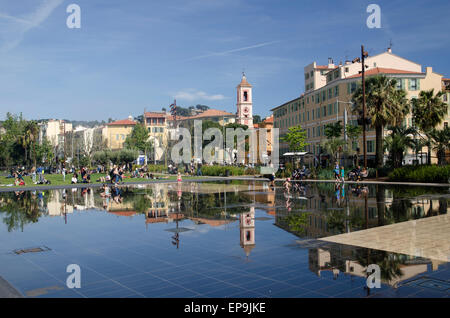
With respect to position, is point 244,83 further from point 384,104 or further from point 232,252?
point 232,252

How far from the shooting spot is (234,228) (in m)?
12.6

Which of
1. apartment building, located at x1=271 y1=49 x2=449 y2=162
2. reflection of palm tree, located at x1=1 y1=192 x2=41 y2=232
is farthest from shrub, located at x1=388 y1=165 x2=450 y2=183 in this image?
reflection of palm tree, located at x1=1 y1=192 x2=41 y2=232

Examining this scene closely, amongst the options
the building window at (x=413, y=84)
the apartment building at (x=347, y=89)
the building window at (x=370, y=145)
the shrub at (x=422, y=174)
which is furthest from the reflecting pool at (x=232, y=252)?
the building window at (x=413, y=84)

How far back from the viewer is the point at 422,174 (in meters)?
33.6

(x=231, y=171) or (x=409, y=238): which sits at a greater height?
(x=231, y=171)

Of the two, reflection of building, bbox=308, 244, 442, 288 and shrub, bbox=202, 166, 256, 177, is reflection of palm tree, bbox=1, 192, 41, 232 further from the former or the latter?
shrub, bbox=202, 166, 256, 177

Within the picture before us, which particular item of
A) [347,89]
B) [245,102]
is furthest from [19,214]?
[245,102]

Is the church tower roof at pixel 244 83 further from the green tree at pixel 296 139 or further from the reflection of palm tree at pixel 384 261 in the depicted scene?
the reflection of palm tree at pixel 384 261

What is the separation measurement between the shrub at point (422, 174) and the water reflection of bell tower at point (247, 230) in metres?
21.6

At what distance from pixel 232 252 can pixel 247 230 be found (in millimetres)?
2932

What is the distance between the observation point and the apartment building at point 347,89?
58375 millimetres

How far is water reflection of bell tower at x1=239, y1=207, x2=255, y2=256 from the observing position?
9.96 meters

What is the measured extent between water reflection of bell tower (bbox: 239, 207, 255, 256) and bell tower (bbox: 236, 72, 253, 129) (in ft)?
332

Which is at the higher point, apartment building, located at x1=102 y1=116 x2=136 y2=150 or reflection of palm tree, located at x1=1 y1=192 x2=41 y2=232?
apartment building, located at x1=102 y1=116 x2=136 y2=150
